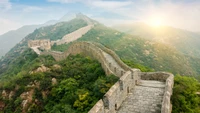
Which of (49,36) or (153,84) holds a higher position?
(153,84)

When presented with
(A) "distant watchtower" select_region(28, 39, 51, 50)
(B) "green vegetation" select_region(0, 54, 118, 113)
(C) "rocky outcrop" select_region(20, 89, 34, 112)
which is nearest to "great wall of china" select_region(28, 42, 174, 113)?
(B) "green vegetation" select_region(0, 54, 118, 113)

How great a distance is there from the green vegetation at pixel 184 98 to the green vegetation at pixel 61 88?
3.94 meters

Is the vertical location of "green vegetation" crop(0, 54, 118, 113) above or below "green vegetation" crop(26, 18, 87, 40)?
above

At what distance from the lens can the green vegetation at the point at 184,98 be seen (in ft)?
39.8

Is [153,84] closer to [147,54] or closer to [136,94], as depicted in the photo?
[136,94]

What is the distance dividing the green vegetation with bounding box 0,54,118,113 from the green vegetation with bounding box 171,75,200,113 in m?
3.94

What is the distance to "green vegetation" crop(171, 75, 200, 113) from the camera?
39.8ft

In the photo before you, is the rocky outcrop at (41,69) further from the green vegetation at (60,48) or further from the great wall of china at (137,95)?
the green vegetation at (60,48)

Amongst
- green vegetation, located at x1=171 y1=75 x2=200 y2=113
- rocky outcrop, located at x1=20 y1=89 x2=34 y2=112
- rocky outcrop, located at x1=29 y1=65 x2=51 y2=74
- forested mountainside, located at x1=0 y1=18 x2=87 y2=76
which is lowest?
forested mountainside, located at x1=0 y1=18 x2=87 y2=76

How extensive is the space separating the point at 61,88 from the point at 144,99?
8.96 metres

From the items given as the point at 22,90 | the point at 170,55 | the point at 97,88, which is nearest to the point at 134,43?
the point at 170,55

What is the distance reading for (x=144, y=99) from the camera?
11.0 meters

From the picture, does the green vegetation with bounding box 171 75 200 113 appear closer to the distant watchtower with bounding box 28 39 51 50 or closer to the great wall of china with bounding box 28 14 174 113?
the great wall of china with bounding box 28 14 174 113

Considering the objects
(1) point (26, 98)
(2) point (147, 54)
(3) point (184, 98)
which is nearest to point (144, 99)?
(3) point (184, 98)
